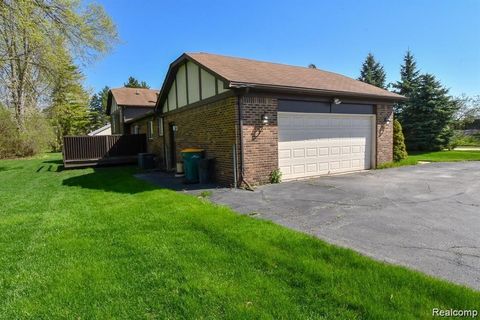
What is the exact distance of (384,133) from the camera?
12555mm

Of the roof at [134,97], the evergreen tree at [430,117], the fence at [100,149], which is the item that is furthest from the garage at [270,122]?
the roof at [134,97]

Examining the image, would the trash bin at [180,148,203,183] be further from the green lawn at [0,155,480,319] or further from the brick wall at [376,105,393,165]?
the brick wall at [376,105,393,165]

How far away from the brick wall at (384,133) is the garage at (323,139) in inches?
11.8

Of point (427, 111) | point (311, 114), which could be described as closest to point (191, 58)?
point (311, 114)

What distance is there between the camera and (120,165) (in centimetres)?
1733

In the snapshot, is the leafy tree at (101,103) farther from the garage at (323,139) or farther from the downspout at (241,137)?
→ the downspout at (241,137)

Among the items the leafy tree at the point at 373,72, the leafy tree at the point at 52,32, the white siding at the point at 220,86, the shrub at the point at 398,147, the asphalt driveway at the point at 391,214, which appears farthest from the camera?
the leafy tree at the point at 373,72

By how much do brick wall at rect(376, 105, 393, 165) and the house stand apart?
1.6 inches

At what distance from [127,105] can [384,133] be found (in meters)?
18.3

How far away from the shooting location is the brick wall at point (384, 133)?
40.4 feet

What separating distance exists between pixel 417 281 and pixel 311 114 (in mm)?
7782

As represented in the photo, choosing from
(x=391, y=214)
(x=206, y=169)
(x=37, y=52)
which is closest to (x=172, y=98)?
(x=206, y=169)

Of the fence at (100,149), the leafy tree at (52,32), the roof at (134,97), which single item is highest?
the leafy tree at (52,32)

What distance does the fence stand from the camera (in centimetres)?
1595
